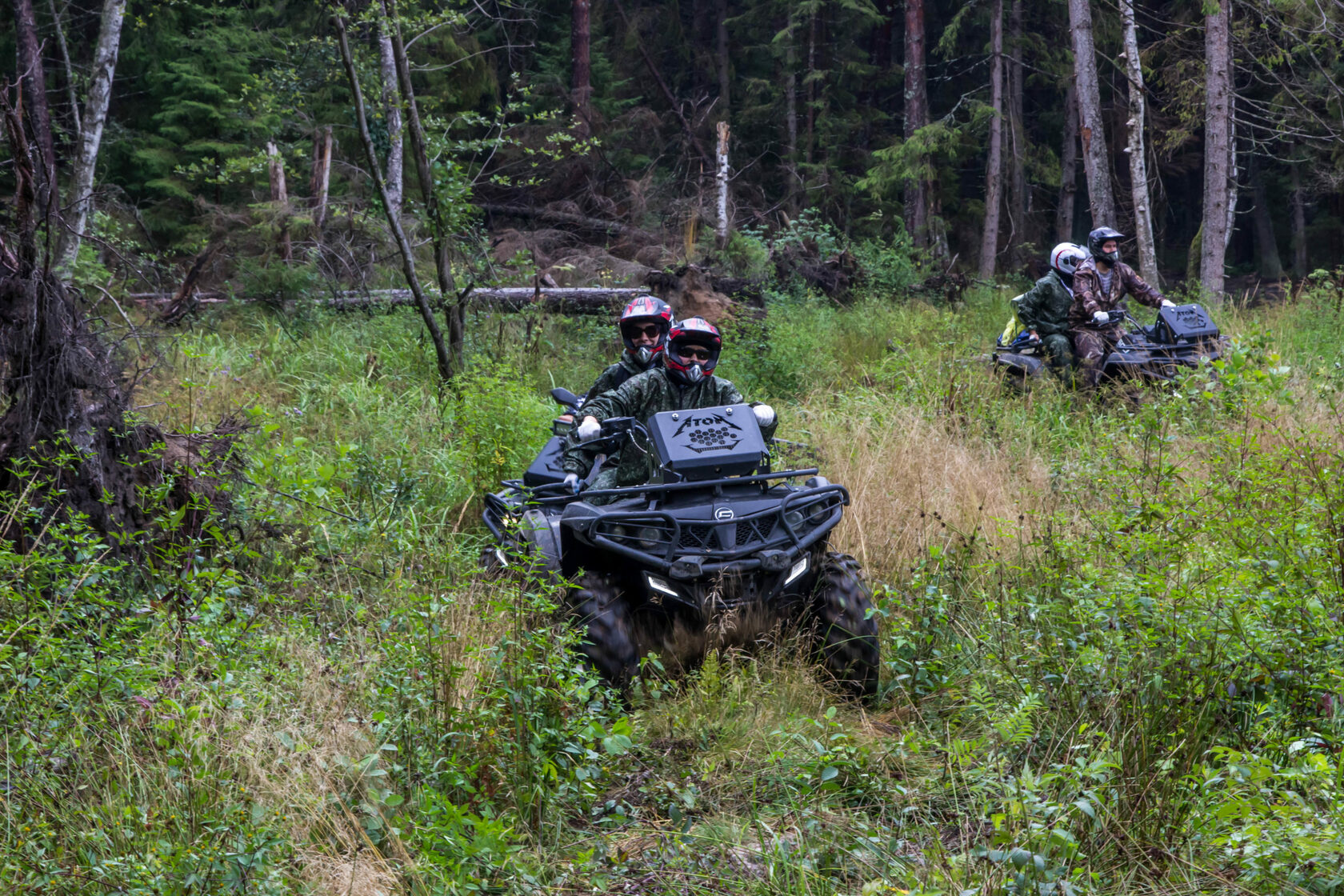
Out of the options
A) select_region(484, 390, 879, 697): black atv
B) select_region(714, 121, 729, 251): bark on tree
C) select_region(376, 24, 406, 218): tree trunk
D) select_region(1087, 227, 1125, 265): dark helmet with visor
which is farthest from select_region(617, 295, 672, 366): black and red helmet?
select_region(714, 121, 729, 251): bark on tree

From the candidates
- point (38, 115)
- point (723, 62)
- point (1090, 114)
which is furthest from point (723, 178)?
point (38, 115)

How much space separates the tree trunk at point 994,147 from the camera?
901 inches

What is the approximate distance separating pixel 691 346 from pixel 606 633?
186 cm

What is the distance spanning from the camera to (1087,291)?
1034cm

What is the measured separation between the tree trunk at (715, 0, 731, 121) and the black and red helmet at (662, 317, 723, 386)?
74.8 ft

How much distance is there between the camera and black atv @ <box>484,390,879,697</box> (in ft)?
15.5

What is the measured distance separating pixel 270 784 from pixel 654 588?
5.82 feet

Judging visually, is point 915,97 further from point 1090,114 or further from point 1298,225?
point 1298,225

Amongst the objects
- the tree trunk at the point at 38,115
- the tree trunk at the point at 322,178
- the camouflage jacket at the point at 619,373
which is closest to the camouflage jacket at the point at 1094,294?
the camouflage jacket at the point at 619,373

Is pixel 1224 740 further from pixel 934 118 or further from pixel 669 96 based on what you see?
pixel 934 118

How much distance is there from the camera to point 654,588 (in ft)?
15.4

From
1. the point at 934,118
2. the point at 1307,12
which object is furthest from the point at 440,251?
the point at 934,118

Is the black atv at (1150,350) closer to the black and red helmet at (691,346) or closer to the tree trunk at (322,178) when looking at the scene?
the black and red helmet at (691,346)

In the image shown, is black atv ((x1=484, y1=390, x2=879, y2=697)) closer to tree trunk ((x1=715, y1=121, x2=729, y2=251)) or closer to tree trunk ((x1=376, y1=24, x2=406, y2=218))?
tree trunk ((x1=376, y1=24, x2=406, y2=218))
